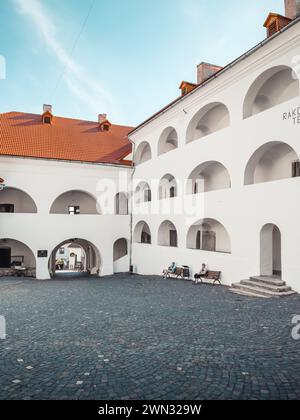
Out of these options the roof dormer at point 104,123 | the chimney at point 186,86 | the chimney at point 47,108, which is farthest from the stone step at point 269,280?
the chimney at point 47,108

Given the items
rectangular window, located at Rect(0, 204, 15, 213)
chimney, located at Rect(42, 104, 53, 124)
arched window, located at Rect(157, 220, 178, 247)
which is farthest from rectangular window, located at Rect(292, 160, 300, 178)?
chimney, located at Rect(42, 104, 53, 124)

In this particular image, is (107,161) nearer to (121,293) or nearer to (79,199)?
(79,199)

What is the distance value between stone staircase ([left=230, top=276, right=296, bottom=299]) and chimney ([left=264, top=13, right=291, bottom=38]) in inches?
390

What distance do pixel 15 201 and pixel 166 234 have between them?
1051 centimetres

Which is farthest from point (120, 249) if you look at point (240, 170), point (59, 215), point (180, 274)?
point (240, 170)

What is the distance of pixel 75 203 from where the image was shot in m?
22.2

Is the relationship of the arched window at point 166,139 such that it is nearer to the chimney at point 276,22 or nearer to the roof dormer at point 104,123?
the roof dormer at point 104,123

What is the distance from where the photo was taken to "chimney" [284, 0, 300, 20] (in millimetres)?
13789

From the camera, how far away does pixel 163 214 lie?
18.7 meters

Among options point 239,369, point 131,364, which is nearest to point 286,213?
point 239,369

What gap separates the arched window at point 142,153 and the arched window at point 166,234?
528 cm

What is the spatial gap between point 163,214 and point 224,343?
12.5m

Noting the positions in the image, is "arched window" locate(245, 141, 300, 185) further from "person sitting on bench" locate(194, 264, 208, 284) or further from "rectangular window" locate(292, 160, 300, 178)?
"person sitting on bench" locate(194, 264, 208, 284)

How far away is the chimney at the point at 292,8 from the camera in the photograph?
13.8 metres
